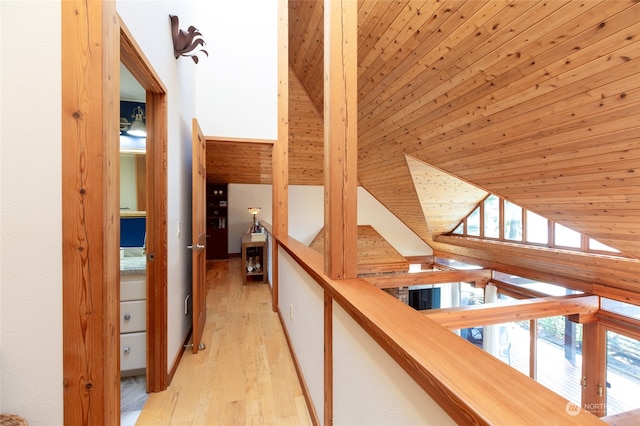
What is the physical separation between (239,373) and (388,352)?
1.65m

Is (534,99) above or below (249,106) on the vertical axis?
below

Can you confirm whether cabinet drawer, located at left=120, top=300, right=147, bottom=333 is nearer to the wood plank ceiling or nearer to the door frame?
the door frame

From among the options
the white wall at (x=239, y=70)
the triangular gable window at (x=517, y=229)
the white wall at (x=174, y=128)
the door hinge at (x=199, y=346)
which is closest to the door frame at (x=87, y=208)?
the white wall at (x=174, y=128)

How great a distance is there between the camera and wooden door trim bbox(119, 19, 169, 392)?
5.72 feet

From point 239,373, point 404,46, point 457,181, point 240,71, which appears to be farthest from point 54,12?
point 457,181

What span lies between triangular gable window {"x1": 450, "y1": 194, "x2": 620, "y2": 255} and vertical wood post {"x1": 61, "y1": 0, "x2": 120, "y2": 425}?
496cm

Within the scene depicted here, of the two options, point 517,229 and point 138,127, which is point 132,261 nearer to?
point 138,127

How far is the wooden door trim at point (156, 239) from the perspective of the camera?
Result: 68.7 inches

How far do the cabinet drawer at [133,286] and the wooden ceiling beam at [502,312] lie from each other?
2377 mm

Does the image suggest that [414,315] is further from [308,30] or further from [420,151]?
[308,30]

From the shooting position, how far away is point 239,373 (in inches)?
77.8

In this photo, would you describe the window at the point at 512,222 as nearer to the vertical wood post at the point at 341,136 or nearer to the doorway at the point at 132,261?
the vertical wood post at the point at 341,136

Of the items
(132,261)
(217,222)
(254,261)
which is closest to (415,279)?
(254,261)

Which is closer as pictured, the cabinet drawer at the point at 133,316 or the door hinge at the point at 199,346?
the cabinet drawer at the point at 133,316
